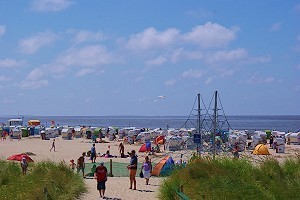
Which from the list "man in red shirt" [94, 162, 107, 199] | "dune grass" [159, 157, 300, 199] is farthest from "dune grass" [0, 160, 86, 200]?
"dune grass" [159, 157, 300, 199]

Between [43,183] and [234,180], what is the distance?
5.63 m

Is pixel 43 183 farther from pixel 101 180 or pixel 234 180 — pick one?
pixel 234 180

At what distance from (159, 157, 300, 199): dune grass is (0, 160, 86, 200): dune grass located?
2.90m

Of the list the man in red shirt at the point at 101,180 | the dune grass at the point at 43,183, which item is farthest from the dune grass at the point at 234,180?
the dune grass at the point at 43,183

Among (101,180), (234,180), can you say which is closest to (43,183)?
(101,180)

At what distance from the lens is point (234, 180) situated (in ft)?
43.4

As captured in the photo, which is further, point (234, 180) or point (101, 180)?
point (101, 180)

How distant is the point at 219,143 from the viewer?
38.5 meters

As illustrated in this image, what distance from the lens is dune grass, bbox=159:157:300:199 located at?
40.2 feet

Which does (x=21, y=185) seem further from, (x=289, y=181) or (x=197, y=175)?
(x=289, y=181)

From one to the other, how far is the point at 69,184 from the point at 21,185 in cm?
150

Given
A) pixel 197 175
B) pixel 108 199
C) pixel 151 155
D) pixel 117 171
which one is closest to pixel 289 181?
pixel 197 175

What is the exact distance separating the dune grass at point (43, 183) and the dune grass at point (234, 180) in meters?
2.90

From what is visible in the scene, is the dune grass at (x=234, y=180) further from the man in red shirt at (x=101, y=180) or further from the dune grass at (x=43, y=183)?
the dune grass at (x=43, y=183)
